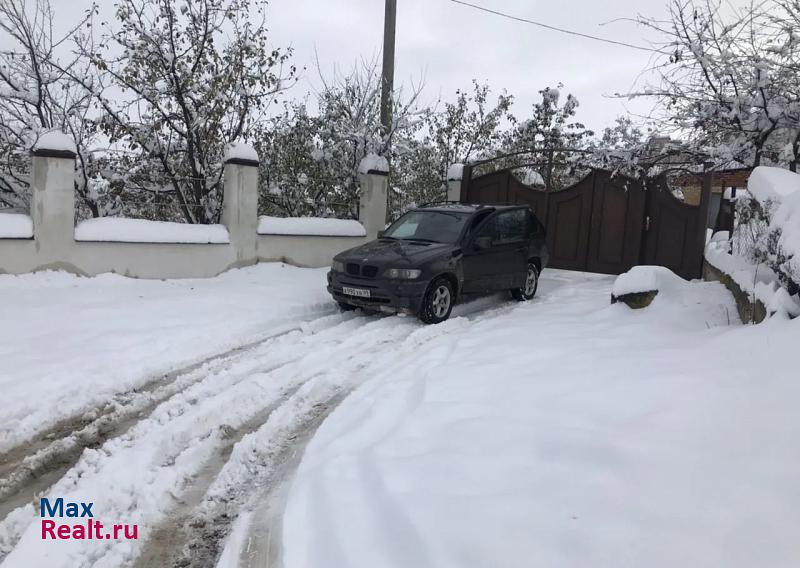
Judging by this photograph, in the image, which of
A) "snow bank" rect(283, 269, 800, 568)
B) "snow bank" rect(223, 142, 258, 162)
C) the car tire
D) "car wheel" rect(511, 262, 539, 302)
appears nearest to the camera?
"snow bank" rect(283, 269, 800, 568)

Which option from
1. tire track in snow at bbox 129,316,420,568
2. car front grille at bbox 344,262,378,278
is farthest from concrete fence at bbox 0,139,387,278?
tire track in snow at bbox 129,316,420,568

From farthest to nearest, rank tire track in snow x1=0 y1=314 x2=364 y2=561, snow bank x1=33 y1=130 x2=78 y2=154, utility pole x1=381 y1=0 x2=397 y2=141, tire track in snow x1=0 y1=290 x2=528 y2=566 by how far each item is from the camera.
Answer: utility pole x1=381 y1=0 x2=397 y2=141, snow bank x1=33 y1=130 x2=78 y2=154, tire track in snow x1=0 y1=314 x2=364 y2=561, tire track in snow x1=0 y1=290 x2=528 y2=566

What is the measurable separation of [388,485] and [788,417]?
2.11 metres

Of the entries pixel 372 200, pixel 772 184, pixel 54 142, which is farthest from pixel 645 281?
pixel 54 142

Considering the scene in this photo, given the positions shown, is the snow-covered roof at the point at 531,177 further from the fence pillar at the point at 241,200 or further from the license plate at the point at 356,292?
the license plate at the point at 356,292

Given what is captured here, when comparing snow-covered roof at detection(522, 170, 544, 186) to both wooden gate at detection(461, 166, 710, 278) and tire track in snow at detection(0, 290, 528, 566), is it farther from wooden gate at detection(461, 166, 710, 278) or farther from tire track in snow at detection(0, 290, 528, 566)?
tire track in snow at detection(0, 290, 528, 566)

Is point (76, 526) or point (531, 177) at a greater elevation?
point (531, 177)

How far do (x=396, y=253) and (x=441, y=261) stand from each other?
2.03 feet

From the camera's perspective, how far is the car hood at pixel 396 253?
25.5 feet

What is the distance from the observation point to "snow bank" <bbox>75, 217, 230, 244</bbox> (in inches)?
350

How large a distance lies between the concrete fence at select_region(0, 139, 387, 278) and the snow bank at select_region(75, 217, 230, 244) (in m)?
0.06

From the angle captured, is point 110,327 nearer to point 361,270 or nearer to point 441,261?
point 361,270

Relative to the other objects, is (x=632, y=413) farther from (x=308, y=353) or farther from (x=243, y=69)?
(x=243, y=69)

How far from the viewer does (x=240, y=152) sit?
34.5 feet
